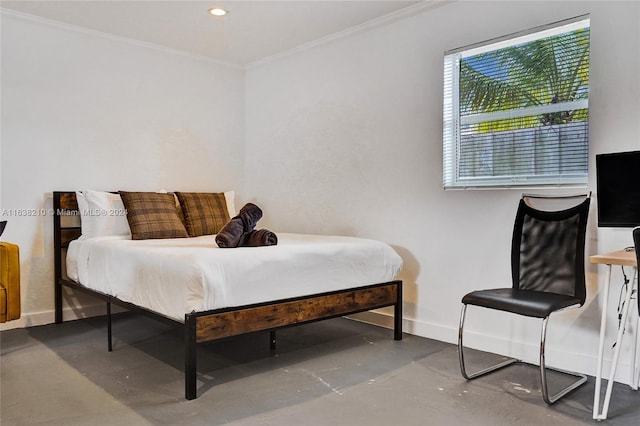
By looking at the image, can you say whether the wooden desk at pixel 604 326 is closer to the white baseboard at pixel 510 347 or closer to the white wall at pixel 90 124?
the white baseboard at pixel 510 347

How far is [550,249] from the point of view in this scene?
110 inches

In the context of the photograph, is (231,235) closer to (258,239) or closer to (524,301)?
(258,239)

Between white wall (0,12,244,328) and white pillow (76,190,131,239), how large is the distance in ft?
0.90

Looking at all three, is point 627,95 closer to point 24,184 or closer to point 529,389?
point 529,389

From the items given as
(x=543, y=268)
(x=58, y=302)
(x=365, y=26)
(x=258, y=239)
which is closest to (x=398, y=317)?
(x=543, y=268)

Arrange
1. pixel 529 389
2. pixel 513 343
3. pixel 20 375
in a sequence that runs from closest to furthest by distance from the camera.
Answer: pixel 529 389
pixel 20 375
pixel 513 343

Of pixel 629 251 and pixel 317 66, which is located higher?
pixel 317 66

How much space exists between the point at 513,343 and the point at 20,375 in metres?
2.93

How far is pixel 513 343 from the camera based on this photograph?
3.08 metres

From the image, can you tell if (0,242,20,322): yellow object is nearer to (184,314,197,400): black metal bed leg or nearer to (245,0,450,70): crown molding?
(184,314,197,400): black metal bed leg

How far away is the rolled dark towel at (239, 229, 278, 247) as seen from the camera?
302 cm

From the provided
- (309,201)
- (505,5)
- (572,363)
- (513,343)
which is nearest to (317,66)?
(309,201)

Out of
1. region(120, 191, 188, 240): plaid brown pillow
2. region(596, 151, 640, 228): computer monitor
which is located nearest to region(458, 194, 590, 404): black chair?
region(596, 151, 640, 228): computer monitor

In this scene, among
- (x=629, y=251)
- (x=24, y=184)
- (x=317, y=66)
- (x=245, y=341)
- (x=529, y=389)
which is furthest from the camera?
(x=317, y=66)
